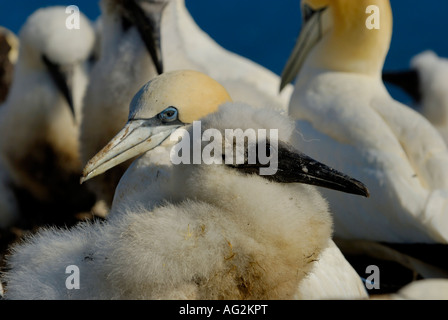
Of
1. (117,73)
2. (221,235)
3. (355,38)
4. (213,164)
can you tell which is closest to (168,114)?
(213,164)

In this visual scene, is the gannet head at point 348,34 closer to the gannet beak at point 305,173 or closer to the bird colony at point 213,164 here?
the bird colony at point 213,164

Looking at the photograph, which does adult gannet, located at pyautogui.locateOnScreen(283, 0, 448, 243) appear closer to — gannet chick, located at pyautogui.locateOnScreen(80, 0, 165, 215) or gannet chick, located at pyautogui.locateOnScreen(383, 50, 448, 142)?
gannet chick, located at pyautogui.locateOnScreen(80, 0, 165, 215)

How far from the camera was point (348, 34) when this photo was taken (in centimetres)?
360

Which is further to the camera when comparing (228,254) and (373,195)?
(373,195)

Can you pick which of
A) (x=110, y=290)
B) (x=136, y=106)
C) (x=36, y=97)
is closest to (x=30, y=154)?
(x=36, y=97)

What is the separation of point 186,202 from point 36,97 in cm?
265

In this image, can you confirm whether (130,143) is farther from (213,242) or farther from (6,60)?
(6,60)

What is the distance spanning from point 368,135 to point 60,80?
188 centimetres

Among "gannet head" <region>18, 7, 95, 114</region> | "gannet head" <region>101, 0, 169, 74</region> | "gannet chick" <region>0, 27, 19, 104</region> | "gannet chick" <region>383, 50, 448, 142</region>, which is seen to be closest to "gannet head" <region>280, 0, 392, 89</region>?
"gannet head" <region>101, 0, 169, 74</region>

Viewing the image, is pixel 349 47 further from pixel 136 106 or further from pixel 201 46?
pixel 136 106

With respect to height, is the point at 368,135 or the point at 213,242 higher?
the point at 213,242

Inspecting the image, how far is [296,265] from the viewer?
178cm

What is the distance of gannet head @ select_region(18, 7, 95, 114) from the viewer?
13.9 feet
